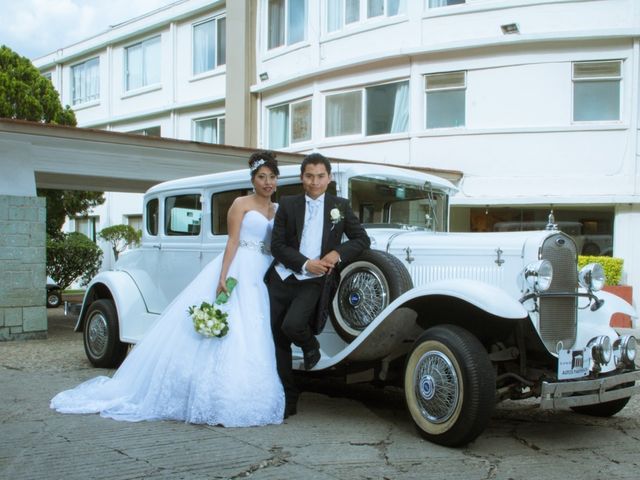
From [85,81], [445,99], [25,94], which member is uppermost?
[85,81]

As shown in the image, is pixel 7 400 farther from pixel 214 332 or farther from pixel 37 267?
pixel 37 267

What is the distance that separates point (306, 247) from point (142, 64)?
65.2 feet

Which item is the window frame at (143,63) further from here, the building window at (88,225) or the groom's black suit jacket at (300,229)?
the groom's black suit jacket at (300,229)

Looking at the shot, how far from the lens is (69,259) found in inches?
680

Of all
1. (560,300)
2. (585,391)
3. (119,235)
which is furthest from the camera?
(119,235)

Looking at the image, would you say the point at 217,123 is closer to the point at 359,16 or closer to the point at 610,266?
the point at 359,16

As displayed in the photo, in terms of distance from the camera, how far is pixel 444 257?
5.48m

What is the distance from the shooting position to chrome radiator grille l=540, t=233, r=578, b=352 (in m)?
4.92

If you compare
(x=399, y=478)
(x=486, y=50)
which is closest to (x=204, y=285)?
(x=399, y=478)

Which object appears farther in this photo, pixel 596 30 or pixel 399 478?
pixel 596 30

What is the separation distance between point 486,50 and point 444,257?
31.6 ft

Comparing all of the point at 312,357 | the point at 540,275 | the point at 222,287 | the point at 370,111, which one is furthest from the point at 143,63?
the point at 540,275

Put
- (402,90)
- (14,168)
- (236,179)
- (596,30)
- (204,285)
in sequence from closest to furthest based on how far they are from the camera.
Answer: (204,285)
(236,179)
(14,168)
(596,30)
(402,90)

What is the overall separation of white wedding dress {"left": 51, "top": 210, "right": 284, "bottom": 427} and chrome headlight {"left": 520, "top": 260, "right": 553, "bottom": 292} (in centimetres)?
195
